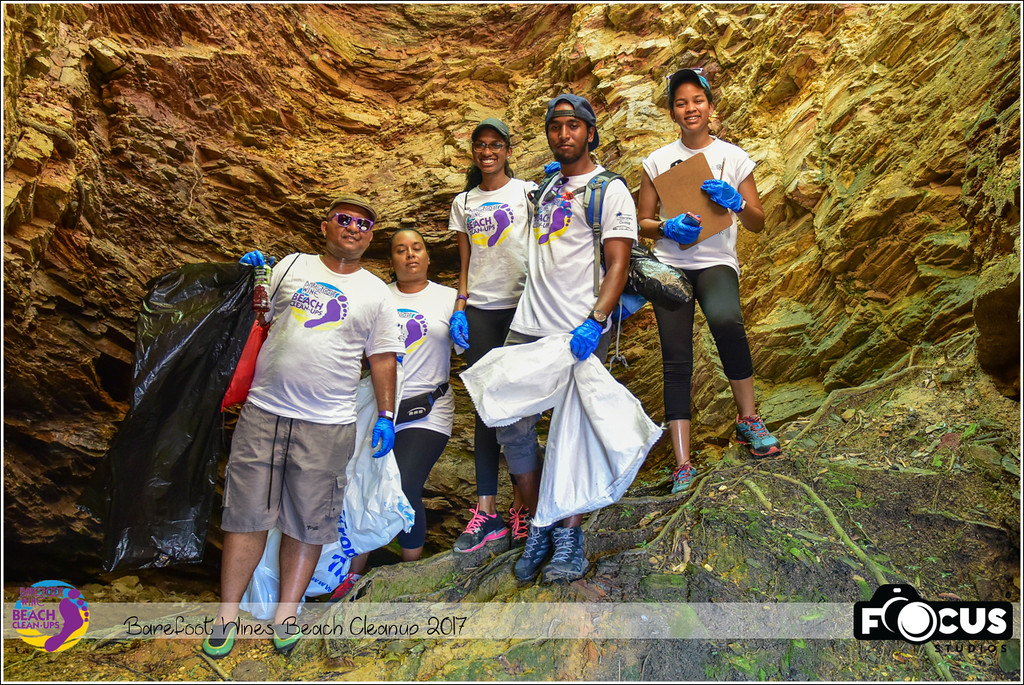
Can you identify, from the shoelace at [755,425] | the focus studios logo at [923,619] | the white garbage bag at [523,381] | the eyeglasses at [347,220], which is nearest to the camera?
the focus studios logo at [923,619]

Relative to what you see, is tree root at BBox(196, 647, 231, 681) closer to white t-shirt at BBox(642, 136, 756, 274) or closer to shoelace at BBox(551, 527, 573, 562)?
shoelace at BBox(551, 527, 573, 562)

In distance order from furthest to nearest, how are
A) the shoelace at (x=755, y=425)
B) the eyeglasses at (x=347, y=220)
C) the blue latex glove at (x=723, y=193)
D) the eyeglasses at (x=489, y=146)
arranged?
the shoelace at (x=755, y=425) < the eyeglasses at (x=489, y=146) < the blue latex glove at (x=723, y=193) < the eyeglasses at (x=347, y=220)

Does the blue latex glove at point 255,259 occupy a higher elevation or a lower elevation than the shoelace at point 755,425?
higher

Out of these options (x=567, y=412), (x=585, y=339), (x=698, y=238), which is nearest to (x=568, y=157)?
(x=698, y=238)

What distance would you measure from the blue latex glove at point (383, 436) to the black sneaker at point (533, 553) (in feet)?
2.94

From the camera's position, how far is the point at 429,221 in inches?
248

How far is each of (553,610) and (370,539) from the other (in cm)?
112

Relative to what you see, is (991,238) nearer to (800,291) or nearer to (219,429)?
(800,291)

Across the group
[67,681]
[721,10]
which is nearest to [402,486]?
[67,681]

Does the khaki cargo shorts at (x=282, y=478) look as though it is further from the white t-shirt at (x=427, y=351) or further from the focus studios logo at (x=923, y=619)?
the focus studios logo at (x=923, y=619)

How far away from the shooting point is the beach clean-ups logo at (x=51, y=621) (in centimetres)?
333

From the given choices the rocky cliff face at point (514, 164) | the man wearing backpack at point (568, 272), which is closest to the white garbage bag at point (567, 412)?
the man wearing backpack at point (568, 272)

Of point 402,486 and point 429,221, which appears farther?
point 429,221

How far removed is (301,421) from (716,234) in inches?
103
